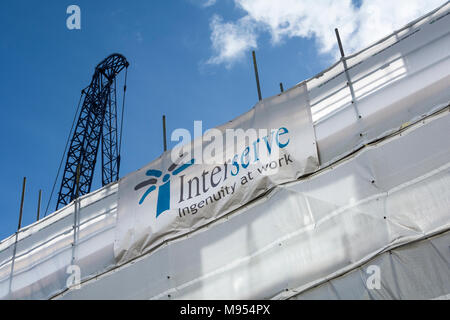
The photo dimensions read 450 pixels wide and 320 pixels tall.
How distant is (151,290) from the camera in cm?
901

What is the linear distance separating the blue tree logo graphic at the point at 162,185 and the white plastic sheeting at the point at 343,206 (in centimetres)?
83

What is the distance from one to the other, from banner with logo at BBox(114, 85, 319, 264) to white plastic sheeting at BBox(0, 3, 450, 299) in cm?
22

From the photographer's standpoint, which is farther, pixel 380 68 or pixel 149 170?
pixel 149 170

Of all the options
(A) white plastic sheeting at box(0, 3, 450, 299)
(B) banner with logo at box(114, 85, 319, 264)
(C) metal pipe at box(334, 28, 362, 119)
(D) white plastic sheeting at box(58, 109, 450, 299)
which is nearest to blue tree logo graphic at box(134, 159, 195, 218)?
(B) banner with logo at box(114, 85, 319, 264)

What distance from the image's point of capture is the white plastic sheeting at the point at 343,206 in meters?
6.98

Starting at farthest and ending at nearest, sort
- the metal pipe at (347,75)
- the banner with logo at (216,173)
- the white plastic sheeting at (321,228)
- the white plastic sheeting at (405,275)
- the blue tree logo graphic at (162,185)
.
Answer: the blue tree logo graphic at (162,185), the banner with logo at (216,173), the metal pipe at (347,75), the white plastic sheeting at (321,228), the white plastic sheeting at (405,275)

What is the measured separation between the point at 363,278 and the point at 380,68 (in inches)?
138

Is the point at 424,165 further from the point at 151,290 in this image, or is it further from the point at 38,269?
the point at 38,269

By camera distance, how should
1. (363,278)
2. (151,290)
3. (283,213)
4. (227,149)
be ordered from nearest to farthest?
(363,278) < (283,213) < (151,290) < (227,149)

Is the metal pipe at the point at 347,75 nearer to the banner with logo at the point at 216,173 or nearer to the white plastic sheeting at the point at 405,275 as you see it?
the banner with logo at the point at 216,173

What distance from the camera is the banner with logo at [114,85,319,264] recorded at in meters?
8.64

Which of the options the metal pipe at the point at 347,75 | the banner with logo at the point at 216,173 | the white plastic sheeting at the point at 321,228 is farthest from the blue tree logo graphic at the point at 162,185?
the metal pipe at the point at 347,75

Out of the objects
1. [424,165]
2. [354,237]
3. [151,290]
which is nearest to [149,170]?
[151,290]

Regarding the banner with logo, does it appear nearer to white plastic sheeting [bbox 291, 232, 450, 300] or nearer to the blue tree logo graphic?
the blue tree logo graphic
